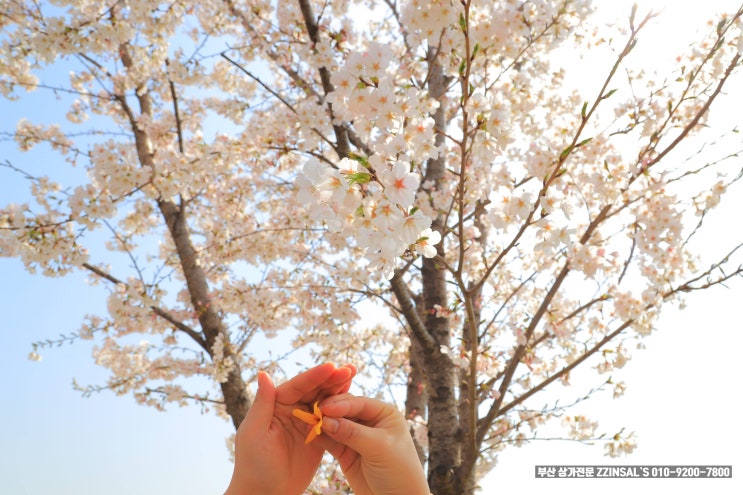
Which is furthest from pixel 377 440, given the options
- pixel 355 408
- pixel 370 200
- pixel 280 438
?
pixel 370 200

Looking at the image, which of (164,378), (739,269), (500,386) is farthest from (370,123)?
(164,378)

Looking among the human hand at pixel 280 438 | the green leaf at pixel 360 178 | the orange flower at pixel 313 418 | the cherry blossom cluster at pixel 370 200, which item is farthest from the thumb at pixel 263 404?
the green leaf at pixel 360 178

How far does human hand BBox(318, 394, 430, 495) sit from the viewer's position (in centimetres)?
161

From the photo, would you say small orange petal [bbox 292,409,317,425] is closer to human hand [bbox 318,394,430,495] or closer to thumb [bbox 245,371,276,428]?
human hand [bbox 318,394,430,495]

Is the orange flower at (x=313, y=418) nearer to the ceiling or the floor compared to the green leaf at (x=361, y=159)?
nearer to the floor

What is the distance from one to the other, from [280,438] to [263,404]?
13 cm

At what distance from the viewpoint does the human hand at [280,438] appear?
170cm

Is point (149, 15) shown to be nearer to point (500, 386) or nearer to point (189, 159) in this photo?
point (189, 159)

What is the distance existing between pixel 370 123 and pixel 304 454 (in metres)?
1.70

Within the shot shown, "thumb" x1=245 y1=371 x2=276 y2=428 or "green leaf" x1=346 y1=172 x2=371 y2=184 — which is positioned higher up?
"green leaf" x1=346 y1=172 x2=371 y2=184

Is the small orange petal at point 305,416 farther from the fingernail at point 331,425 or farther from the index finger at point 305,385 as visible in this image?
the index finger at point 305,385

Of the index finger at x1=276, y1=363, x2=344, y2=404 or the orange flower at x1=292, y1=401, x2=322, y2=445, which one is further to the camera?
the index finger at x1=276, y1=363, x2=344, y2=404

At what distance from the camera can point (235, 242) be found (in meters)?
6.56

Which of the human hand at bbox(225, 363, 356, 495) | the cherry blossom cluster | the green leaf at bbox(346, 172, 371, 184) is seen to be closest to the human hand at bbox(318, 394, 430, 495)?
the human hand at bbox(225, 363, 356, 495)
